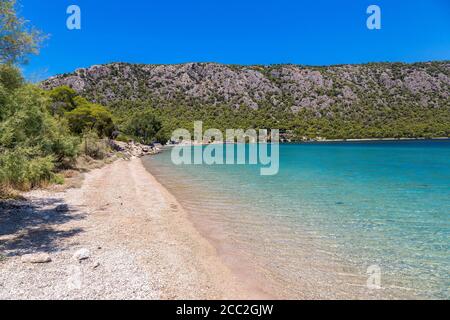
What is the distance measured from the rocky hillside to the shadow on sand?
129 m

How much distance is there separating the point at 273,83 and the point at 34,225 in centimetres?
16244

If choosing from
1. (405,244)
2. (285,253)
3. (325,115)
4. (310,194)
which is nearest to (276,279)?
(285,253)

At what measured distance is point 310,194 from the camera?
66.6 ft

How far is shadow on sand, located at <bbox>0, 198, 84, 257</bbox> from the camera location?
9.38m

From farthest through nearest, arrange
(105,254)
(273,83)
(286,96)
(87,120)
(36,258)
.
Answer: (273,83) → (286,96) → (87,120) → (105,254) → (36,258)

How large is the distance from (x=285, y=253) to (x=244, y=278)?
2.29m

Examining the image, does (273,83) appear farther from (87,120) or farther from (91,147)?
(91,147)

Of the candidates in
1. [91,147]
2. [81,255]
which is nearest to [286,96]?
[91,147]

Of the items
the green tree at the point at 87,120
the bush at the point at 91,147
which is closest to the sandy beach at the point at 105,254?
the bush at the point at 91,147

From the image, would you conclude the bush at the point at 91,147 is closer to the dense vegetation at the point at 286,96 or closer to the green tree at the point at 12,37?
the green tree at the point at 12,37

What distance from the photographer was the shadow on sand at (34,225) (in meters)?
9.38

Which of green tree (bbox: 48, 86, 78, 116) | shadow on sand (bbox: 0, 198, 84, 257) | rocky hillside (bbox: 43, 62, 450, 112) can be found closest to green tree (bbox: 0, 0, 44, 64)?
shadow on sand (bbox: 0, 198, 84, 257)

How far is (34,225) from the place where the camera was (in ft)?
38.2

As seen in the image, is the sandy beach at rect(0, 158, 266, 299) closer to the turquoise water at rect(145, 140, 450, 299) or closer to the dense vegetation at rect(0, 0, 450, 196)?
the turquoise water at rect(145, 140, 450, 299)
